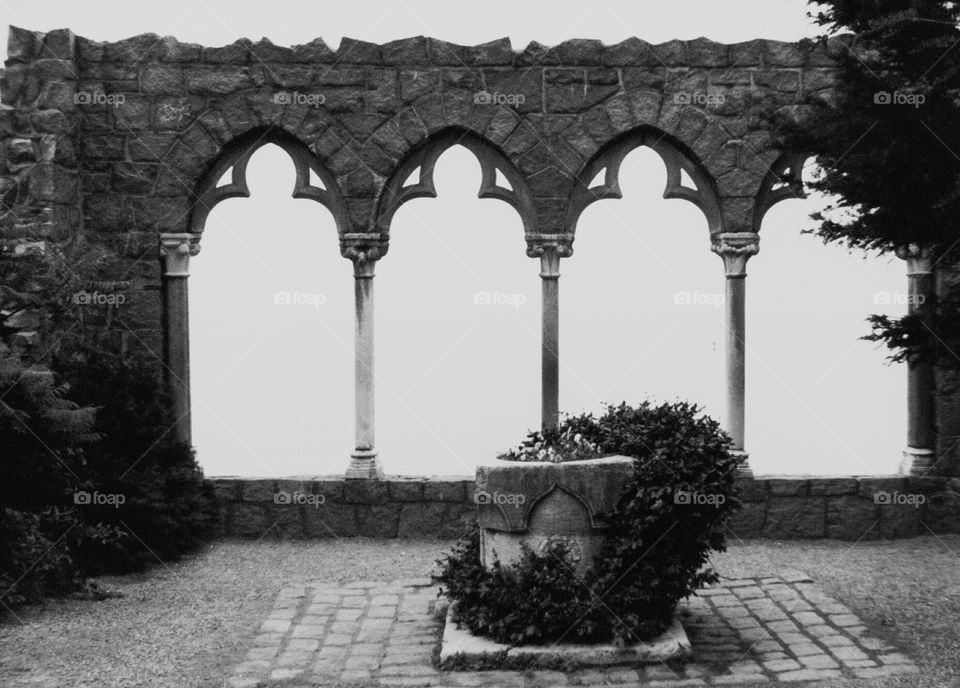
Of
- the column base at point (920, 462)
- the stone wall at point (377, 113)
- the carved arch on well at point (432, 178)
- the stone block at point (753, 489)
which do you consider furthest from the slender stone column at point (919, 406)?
the carved arch on well at point (432, 178)

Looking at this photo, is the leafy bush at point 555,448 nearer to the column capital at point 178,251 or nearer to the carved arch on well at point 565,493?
the carved arch on well at point 565,493

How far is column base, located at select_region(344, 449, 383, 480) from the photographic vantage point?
342 inches

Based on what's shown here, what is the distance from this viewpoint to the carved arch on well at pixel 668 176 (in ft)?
28.7

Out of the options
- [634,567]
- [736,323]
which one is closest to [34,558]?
[634,567]

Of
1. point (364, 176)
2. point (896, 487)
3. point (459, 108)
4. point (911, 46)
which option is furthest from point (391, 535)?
point (911, 46)

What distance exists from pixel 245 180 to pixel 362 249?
3.35ft

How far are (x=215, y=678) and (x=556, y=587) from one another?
169 centimetres

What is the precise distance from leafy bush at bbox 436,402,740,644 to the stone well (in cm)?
6

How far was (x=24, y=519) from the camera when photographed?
22.9 ft

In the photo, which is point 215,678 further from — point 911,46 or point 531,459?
point 911,46

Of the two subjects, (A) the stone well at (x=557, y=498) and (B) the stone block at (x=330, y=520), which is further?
(B) the stone block at (x=330, y=520)

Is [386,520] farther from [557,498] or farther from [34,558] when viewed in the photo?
[557,498]

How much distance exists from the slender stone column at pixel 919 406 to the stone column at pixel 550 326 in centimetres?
259

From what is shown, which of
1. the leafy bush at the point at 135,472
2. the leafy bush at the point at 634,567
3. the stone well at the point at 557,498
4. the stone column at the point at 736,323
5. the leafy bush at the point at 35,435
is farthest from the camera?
the stone column at the point at 736,323
